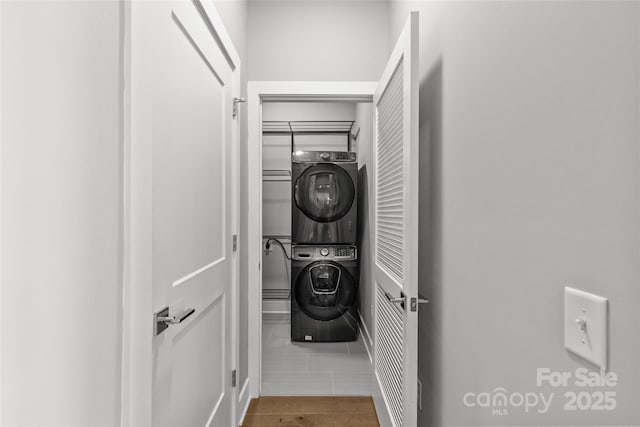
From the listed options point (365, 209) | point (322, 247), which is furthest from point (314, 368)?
point (365, 209)

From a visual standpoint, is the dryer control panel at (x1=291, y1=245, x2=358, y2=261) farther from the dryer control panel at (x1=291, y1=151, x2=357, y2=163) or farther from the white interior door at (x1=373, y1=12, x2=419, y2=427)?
the white interior door at (x1=373, y1=12, x2=419, y2=427)

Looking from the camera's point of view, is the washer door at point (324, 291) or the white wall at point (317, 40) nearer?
the white wall at point (317, 40)

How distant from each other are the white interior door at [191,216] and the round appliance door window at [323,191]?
61.6 inches

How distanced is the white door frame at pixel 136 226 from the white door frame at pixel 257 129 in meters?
1.41

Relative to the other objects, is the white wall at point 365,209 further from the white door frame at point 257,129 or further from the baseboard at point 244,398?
the baseboard at point 244,398

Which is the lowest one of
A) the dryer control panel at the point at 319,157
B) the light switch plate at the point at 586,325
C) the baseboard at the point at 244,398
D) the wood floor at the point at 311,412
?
the wood floor at the point at 311,412

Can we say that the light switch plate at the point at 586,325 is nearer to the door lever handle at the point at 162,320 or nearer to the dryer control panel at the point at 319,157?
the door lever handle at the point at 162,320

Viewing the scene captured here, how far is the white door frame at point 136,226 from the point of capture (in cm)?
86

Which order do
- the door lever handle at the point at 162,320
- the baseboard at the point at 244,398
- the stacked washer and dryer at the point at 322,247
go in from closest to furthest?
the door lever handle at the point at 162,320 < the baseboard at the point at 244,398 < the stacked washer and dryer at the point at 322,247

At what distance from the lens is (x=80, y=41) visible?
71 centimetres

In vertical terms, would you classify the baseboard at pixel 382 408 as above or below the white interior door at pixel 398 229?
below

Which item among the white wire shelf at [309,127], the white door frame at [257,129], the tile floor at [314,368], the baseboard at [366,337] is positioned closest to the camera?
the white door frame at [257,129]

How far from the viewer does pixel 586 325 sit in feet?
2.10

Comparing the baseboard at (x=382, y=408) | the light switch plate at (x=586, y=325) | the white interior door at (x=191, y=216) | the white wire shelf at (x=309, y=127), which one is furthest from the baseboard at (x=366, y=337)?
the light switch plate at (x=586, y=325)
